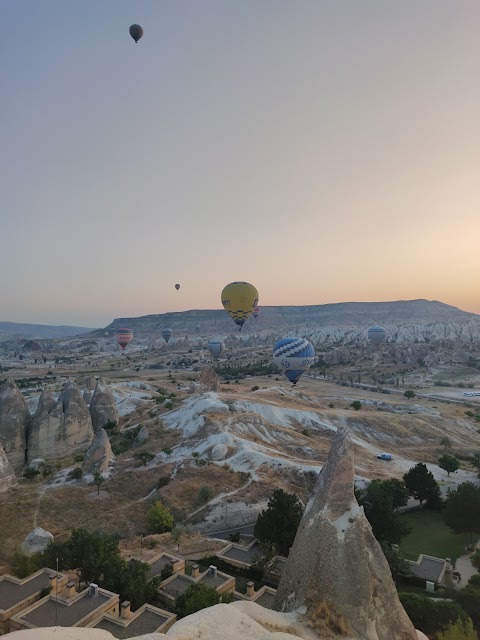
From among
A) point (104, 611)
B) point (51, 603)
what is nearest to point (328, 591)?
point (104, 611)

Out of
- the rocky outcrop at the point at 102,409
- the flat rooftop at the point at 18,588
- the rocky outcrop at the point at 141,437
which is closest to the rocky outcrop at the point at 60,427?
the rocky outcrop at the point at 102,409

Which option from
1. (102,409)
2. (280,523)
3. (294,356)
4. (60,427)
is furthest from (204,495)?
(102,409)

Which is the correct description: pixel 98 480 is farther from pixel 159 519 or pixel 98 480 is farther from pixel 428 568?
pixel 428 568

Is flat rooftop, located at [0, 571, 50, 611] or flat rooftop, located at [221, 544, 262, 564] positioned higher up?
flat rooftop, located at [0, 571, 50, 611]

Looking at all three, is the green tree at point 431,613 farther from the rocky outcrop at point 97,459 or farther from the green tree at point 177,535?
the rocky outcrop at point 97,459

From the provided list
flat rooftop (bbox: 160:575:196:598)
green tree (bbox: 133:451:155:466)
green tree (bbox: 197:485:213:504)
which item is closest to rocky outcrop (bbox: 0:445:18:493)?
green tree (bbox: 133:451:155:466)

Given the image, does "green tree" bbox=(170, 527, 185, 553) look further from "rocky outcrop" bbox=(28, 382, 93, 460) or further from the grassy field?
"rocky outcrop" bbox=(28, 382, 93, 460)
